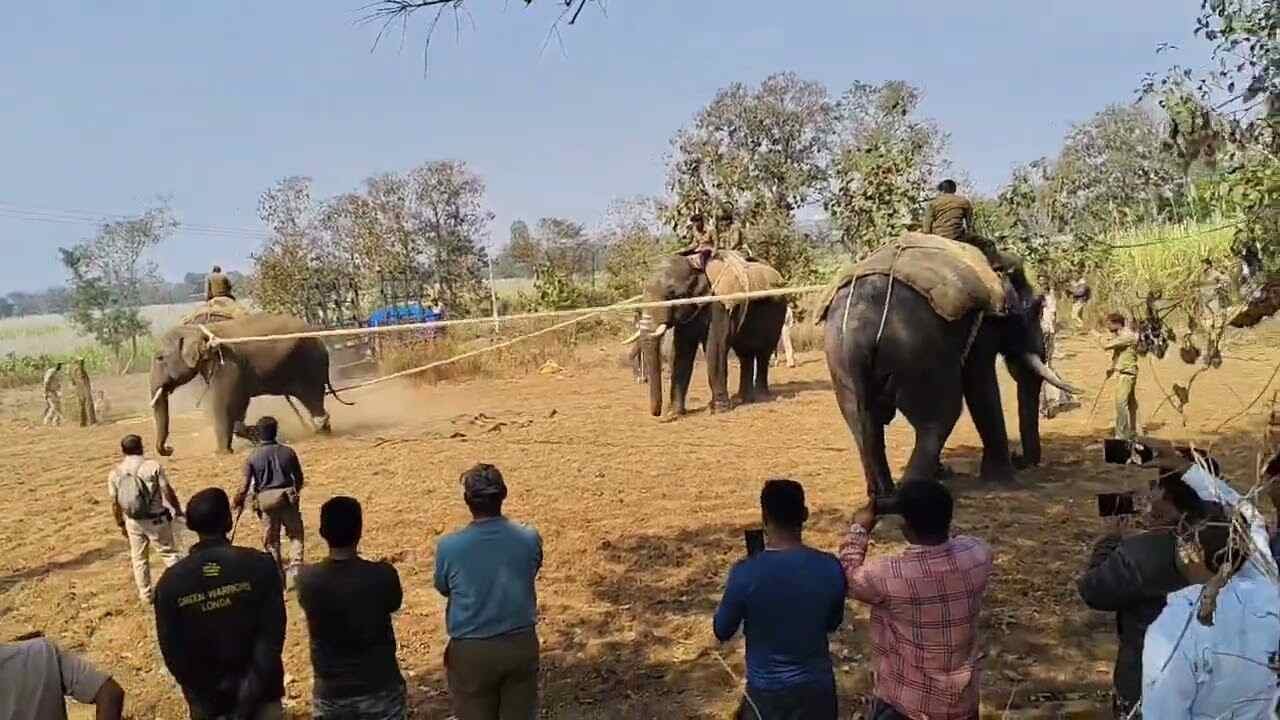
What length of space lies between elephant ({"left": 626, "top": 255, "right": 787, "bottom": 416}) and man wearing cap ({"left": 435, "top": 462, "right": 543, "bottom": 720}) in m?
9.72

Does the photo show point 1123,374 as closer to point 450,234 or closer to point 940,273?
point 940,273

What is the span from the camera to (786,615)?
3.61m

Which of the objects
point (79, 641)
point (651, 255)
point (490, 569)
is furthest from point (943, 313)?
point (651, 255)

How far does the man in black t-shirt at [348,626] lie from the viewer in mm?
4031

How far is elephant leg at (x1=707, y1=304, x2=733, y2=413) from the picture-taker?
1456 centimetres

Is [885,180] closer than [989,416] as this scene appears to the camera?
No

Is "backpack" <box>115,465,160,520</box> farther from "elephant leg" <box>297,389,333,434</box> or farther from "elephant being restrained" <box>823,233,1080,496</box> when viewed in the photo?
"elephant leg" <box>297,389,333,434</box>

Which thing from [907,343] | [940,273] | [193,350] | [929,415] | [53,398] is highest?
[940,273]

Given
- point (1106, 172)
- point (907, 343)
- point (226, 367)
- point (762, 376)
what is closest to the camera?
point (907, 343)

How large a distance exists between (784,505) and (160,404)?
11695 mm

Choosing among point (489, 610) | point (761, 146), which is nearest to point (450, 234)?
point (761, 146)

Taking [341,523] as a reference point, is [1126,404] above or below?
below

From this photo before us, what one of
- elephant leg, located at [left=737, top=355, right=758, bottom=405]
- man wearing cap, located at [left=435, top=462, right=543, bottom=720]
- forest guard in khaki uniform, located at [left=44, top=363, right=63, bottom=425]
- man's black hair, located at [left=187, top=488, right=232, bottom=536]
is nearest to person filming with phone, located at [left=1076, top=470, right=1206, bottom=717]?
man wearing cap, located at [left=435, top=462, right=543, bottom=720]

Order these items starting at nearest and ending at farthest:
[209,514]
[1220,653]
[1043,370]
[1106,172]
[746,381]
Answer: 1. [1220,653]
2. [209,514]
3. [1043,370]
4. [746,381]
5. [1106,172]
